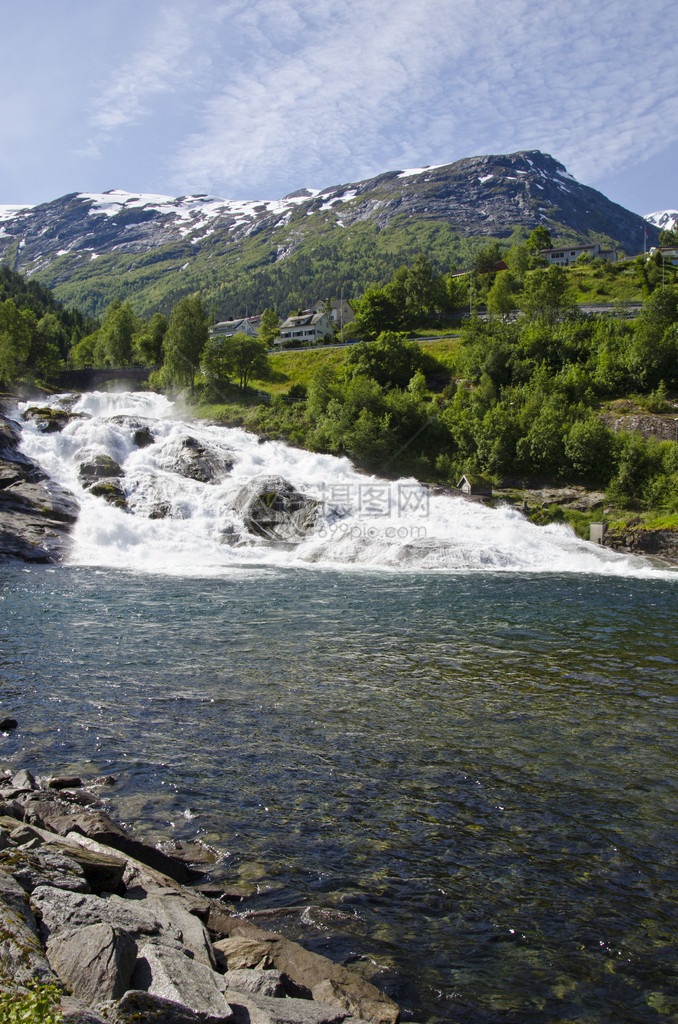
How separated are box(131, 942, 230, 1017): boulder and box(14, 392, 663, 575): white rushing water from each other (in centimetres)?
2750

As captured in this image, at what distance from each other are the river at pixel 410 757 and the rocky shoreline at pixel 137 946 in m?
0.62

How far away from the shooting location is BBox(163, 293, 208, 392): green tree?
7338cm

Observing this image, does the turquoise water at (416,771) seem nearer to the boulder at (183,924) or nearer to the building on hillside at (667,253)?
the boulder at (183,924)

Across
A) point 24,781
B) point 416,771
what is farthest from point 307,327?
point 24,781

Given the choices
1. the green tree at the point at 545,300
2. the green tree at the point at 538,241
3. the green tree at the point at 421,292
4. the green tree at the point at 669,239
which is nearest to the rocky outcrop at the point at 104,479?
the green tree at the point at 545,300

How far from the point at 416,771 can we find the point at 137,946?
6056mm

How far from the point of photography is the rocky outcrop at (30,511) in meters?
34.3

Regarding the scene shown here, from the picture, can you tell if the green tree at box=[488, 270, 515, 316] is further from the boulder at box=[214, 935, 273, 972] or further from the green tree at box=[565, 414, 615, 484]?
the boulder at box=[214, 935, 273, 972]

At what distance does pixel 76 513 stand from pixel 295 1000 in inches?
1497

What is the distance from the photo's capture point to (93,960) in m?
4.18

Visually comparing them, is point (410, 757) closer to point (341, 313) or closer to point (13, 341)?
point (13, 341)

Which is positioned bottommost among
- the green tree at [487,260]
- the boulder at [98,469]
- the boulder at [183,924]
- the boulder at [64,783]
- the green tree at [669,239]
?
the boulder at [64,783]

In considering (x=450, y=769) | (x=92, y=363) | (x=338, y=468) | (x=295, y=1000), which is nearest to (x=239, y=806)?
(x=450, y=769)

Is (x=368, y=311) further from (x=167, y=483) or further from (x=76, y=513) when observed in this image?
(x=76, y=513)
